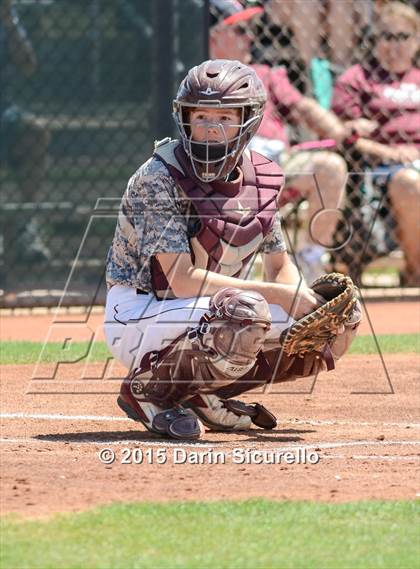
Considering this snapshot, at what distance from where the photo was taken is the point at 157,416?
458 cm

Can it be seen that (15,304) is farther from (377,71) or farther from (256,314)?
(256,314)

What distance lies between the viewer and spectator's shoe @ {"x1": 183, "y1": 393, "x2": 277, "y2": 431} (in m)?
4.80

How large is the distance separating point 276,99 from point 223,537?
6.30 m

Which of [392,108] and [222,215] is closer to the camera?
[222,215]

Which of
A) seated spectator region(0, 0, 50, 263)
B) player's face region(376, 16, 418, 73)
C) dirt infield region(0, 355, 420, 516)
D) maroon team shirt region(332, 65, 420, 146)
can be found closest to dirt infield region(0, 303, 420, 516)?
dirt infield region(0, 355, 420, 516)

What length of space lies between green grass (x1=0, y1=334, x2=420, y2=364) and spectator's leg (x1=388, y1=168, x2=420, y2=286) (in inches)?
70.3

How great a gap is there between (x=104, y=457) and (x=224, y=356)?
55cm

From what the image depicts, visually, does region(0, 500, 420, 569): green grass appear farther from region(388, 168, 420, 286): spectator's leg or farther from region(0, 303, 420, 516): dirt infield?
region(388, 168, 420, 286): spectator's leg

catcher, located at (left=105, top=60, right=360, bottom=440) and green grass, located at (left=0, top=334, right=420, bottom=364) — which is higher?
catcher, located at (left=105, top=60, right=360, bottom=440)

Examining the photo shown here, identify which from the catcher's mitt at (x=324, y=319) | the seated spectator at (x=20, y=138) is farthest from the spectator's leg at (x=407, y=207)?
the catcher's mitt at (x=324, y=319)

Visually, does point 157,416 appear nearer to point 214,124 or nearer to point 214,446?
point 214,446

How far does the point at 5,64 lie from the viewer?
28.7ft
